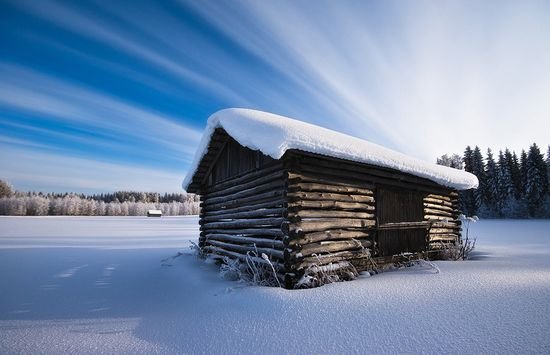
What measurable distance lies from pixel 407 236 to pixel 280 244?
476cm

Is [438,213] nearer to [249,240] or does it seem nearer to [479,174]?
[249,240]

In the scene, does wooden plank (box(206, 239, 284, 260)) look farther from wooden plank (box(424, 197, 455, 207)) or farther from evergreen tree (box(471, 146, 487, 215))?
evergreen tree (box(471, 146, 487, 215))

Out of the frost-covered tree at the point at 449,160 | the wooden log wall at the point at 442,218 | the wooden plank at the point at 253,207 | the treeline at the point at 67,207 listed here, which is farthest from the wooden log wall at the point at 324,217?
the treeline at the point at 67,207

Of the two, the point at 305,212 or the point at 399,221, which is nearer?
the point at 305,212

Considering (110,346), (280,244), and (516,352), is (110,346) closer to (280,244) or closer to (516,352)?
(280,244)

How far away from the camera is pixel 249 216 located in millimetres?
8758

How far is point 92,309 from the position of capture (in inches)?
229

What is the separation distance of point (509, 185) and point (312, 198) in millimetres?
48682

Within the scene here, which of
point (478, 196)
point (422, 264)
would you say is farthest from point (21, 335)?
point (478, 196)

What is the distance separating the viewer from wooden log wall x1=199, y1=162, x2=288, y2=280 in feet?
24.0

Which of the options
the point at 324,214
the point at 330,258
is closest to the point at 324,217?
the point at 324,214

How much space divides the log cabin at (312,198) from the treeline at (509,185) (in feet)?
132

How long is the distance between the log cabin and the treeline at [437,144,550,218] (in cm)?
4018

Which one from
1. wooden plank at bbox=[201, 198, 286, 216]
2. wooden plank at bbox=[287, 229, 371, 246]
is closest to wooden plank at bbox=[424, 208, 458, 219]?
wooden plank at bbox=[287, 229, 371, 246]
